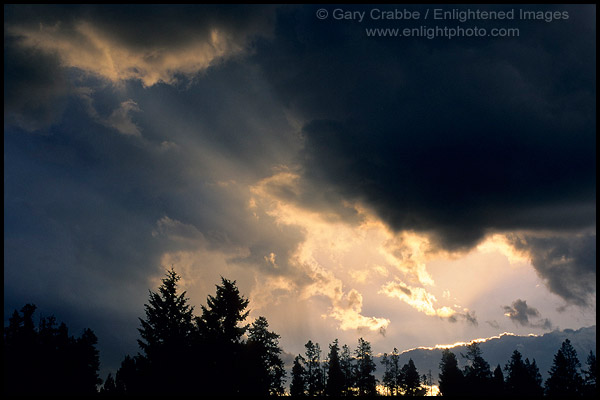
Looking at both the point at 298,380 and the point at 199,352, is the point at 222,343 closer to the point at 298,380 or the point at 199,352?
the point at 199,352

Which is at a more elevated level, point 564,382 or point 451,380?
point 451,380

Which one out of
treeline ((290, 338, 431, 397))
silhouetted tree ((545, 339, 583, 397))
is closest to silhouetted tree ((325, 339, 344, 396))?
treeline ((290, 338, 431, 397))

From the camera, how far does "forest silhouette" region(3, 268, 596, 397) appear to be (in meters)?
27.4

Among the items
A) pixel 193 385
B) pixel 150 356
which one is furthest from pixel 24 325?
pixel 193 385

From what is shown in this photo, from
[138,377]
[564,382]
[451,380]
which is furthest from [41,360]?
[564,382]

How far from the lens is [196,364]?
27281mm

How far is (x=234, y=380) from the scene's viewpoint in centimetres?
2709

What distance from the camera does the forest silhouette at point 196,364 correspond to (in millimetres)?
27406

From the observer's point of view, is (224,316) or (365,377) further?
(365,377)

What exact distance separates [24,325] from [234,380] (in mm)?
40215

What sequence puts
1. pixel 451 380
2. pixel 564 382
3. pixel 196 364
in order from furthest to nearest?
pixel 564 382 < pixel 451 380 < pixel 196 364

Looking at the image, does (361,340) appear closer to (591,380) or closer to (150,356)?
(591,380)

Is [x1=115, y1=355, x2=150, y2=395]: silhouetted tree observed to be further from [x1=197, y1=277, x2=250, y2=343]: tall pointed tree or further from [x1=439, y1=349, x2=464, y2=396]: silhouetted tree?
[x1=439, y1=349, x2=464, y2=396]: silhouetted tree

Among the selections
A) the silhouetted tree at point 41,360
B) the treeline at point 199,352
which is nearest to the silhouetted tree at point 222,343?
the treeline at point 199,352
